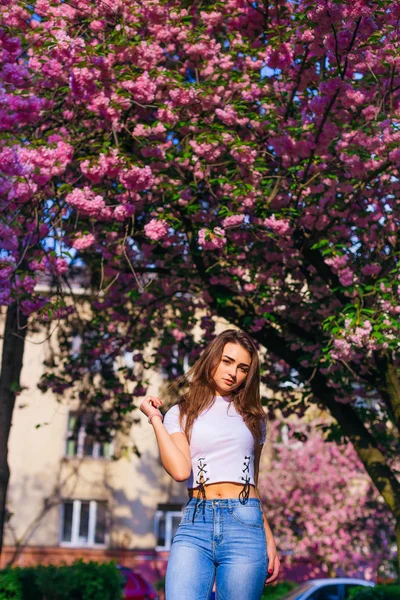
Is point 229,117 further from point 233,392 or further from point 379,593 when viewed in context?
point 379,593

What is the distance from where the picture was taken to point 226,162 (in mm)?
8859

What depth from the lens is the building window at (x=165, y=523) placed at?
29.3 metres

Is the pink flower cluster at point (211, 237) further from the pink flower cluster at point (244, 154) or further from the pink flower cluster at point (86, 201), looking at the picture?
the pink flower cluster at point (86, 201)

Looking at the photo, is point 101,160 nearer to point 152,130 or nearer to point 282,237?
point 152,130

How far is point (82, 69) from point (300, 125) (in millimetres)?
2374

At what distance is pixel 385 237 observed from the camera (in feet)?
34.4

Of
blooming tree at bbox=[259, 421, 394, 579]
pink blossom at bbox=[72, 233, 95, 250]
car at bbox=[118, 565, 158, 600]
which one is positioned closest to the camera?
pink blossom at bbox=[72, 233, 95, 250]

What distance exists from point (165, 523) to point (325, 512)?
5623 millimetres

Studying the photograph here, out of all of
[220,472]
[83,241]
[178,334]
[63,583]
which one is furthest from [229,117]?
[63,583]

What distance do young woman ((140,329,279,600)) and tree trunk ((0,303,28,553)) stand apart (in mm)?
7284

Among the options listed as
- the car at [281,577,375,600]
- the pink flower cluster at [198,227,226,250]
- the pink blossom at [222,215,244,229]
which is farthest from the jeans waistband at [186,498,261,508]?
the car at [281,577,375,600]

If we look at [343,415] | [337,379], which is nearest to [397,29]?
[337,379]

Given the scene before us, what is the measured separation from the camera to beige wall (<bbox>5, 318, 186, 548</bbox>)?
2822 cm

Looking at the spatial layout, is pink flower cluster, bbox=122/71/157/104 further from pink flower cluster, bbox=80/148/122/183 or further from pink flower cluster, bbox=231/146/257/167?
pink flower cluster, bbox=231/146/257/167
